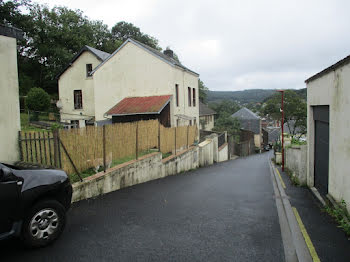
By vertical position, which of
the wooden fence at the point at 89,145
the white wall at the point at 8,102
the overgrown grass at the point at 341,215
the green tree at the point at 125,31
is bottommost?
the overgrown grass at the point at 341,215

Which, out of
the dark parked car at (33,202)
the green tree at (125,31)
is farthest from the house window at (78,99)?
the green tree at (125,31)

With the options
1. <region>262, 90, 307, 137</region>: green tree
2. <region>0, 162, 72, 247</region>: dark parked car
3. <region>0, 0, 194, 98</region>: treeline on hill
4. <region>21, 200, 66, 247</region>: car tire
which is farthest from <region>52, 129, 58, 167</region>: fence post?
<region>262, 90, 307, 137</region>: green tree

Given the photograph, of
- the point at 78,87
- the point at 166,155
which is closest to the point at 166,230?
the point at 166,155

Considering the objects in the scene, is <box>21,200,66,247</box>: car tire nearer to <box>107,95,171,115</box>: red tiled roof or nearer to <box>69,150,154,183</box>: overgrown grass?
<box>69,150,154,183</box>: overgrown grass

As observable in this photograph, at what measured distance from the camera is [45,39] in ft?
129

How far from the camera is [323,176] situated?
8.44m

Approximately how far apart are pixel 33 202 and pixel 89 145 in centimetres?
457

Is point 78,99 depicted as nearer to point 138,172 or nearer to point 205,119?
point 138,172

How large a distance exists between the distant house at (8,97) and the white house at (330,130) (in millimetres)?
7700

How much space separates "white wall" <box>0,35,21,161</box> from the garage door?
8141 mm

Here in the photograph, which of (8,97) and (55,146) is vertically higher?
(8,97)

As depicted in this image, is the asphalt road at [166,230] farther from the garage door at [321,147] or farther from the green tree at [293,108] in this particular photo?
the green tree at [293,108]

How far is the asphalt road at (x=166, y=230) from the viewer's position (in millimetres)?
4523

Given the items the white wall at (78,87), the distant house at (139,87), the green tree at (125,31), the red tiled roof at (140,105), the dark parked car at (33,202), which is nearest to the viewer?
the dark parked car at (33,202)
